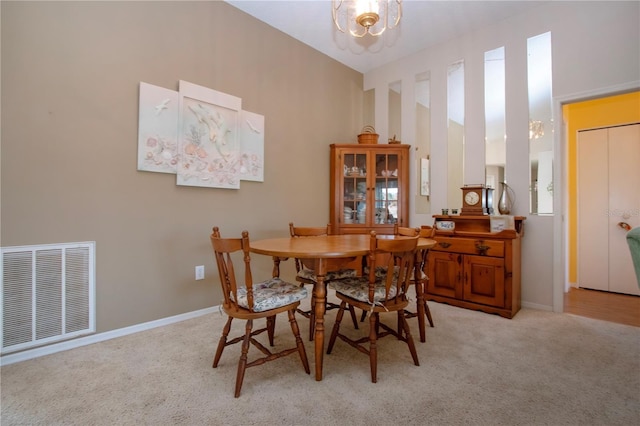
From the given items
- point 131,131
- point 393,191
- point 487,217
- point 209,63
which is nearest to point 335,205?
point 393,191

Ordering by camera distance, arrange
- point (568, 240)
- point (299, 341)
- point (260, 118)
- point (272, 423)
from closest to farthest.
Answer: point (272, 423) < point (299, 341) < point (260, 118) < point (568, 240)

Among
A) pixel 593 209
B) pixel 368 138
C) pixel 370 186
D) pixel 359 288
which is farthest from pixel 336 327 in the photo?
pixel 593 209

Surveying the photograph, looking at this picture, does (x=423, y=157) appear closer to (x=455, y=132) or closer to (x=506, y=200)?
(x=455, y=132)

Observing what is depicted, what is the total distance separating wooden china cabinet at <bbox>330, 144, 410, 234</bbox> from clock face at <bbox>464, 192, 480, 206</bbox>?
80 centimetres

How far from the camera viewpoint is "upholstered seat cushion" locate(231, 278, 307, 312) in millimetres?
1569

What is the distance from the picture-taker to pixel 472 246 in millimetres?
2785

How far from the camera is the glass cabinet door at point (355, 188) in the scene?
375 centimetres

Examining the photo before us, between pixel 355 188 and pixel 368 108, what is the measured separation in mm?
1377

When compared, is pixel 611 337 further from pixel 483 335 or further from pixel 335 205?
pixel 335 205

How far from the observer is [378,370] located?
67.9 inches

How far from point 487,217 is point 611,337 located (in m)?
1.24

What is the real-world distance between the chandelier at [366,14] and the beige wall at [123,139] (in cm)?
78

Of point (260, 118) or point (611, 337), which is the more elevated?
point (260, 118)

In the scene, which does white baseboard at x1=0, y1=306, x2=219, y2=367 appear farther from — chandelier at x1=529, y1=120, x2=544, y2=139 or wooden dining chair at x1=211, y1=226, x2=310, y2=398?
chandelier at x1=529, y1=120, x2=544, y2=139
